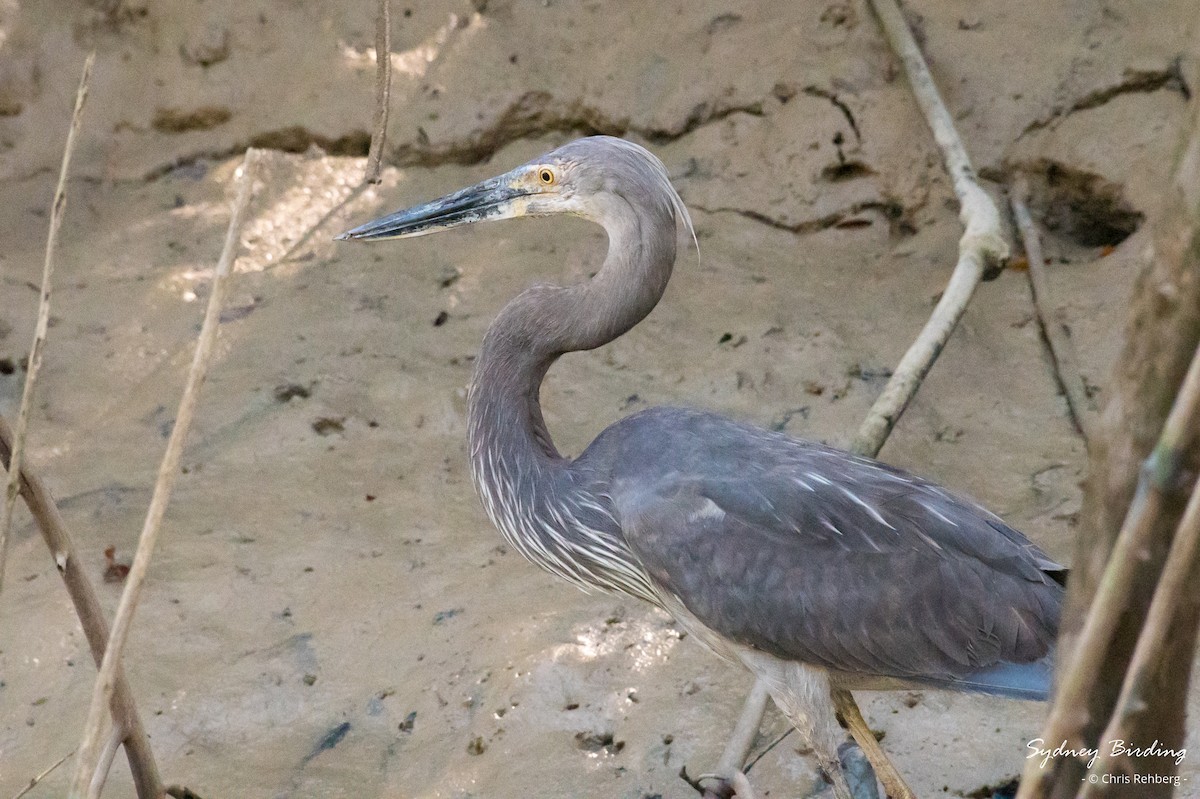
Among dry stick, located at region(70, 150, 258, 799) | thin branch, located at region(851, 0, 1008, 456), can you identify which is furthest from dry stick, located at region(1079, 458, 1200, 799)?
thin branch, located at region(851, 0, 1008, 456)

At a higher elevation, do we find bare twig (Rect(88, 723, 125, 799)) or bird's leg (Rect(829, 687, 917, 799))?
bare twig (Rect(88, 723, 125, 799))

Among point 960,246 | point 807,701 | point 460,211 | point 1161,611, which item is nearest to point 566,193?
point 460,211

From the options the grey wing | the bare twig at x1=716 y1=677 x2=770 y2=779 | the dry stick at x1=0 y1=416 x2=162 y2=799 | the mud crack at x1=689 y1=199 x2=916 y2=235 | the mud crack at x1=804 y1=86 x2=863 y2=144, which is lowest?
the bare twig at x1=716 y1=677 x2=770 y2=779

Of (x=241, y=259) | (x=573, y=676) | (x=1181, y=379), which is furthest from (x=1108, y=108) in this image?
(x=1181, y=379)

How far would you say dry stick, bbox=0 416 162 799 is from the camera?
211 cm

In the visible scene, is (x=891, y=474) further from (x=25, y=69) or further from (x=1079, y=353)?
(x=25, y=69)

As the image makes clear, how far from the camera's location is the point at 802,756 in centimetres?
296

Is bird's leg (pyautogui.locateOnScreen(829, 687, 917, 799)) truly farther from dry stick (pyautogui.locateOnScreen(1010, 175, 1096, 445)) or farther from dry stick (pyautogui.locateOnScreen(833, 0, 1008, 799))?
dry stick (pyautogui.locateOnScreen(1010, 175, 1096, 445))

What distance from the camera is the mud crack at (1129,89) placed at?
14.6 feet

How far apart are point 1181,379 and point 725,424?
1722 millimetres

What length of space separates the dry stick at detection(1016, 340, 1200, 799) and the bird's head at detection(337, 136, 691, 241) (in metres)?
1.90

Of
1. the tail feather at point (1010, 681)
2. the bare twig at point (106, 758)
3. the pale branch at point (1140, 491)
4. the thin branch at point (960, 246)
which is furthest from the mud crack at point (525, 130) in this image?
the pale branch at point (1140, 491)

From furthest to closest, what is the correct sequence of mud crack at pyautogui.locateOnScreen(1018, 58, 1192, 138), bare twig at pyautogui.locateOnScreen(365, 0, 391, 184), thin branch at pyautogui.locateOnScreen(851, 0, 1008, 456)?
mud crack at pyautogui.locateOnScreen(1018, 58, 1192, 138) → thin branch at pyautogui.locateOnScreen(851, 0, 1008, 456) → bare twig at pyautogui.locateOnScreen(365, 0, 391, 184)

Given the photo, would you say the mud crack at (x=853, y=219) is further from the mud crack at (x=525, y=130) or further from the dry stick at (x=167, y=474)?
the dry stick at (x=167, y=474)
